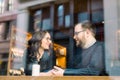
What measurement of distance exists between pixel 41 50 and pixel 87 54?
30cm

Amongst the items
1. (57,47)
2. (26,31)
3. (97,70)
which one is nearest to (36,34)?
(26,31)

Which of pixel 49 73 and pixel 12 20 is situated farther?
pixel 12 20

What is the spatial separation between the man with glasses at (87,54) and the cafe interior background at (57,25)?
0.09ft

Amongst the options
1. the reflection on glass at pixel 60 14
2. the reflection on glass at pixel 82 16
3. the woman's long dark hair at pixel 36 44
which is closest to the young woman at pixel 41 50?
the woman's long dark hair at pixel 36 44

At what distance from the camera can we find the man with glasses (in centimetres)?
104

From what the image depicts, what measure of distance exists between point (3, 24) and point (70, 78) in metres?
0.60

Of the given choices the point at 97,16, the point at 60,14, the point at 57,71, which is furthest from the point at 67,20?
the point at 57,71

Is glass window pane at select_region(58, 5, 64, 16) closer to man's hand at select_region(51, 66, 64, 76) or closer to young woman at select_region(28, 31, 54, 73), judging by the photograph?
young woman at select_region(28, 31, 54, 73)

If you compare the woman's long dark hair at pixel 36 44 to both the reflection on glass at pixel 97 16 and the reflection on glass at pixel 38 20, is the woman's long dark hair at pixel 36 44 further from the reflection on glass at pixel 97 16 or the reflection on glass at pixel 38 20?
the reflection on glass at pixel 97 16

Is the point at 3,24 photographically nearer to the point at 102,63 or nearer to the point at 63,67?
the point at 63,67

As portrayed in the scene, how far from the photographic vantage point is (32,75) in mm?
1192

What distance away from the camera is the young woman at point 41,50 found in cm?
120

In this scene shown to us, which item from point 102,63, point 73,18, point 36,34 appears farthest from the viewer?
point 36,34

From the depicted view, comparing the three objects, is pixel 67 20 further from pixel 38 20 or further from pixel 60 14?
pixel 38 20
